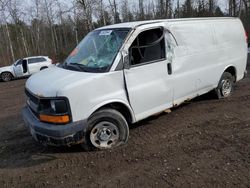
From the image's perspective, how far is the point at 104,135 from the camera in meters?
4.62

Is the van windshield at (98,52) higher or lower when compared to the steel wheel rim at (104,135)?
higher

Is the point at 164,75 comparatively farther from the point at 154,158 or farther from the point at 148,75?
the point at 154,158

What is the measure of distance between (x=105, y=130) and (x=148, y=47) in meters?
1.72

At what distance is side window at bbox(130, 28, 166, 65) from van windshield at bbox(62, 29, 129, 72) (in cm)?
29

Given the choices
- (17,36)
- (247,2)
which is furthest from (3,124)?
(17,36)

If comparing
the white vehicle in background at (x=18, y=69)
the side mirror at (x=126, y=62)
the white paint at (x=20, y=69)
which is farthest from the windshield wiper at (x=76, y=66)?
the white paint at (x=20, y=69)

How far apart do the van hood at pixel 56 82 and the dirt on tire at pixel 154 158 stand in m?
1.16

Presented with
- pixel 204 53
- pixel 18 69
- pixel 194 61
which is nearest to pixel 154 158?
pixel 194 61


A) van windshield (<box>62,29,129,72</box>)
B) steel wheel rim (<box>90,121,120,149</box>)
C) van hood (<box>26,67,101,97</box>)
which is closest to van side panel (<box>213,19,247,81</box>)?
van windshield (<box>62,29,129,72</box>)

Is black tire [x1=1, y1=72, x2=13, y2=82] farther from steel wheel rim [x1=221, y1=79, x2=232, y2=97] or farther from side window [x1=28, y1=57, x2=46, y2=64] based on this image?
steel wheel rim [x1=221, y1=79, x2=232, y2=97]

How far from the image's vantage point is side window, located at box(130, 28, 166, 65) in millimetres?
4887

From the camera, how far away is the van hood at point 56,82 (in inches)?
161

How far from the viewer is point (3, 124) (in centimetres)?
679

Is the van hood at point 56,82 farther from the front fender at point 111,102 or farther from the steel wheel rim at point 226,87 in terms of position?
the steel wheel rim at point 226,87
